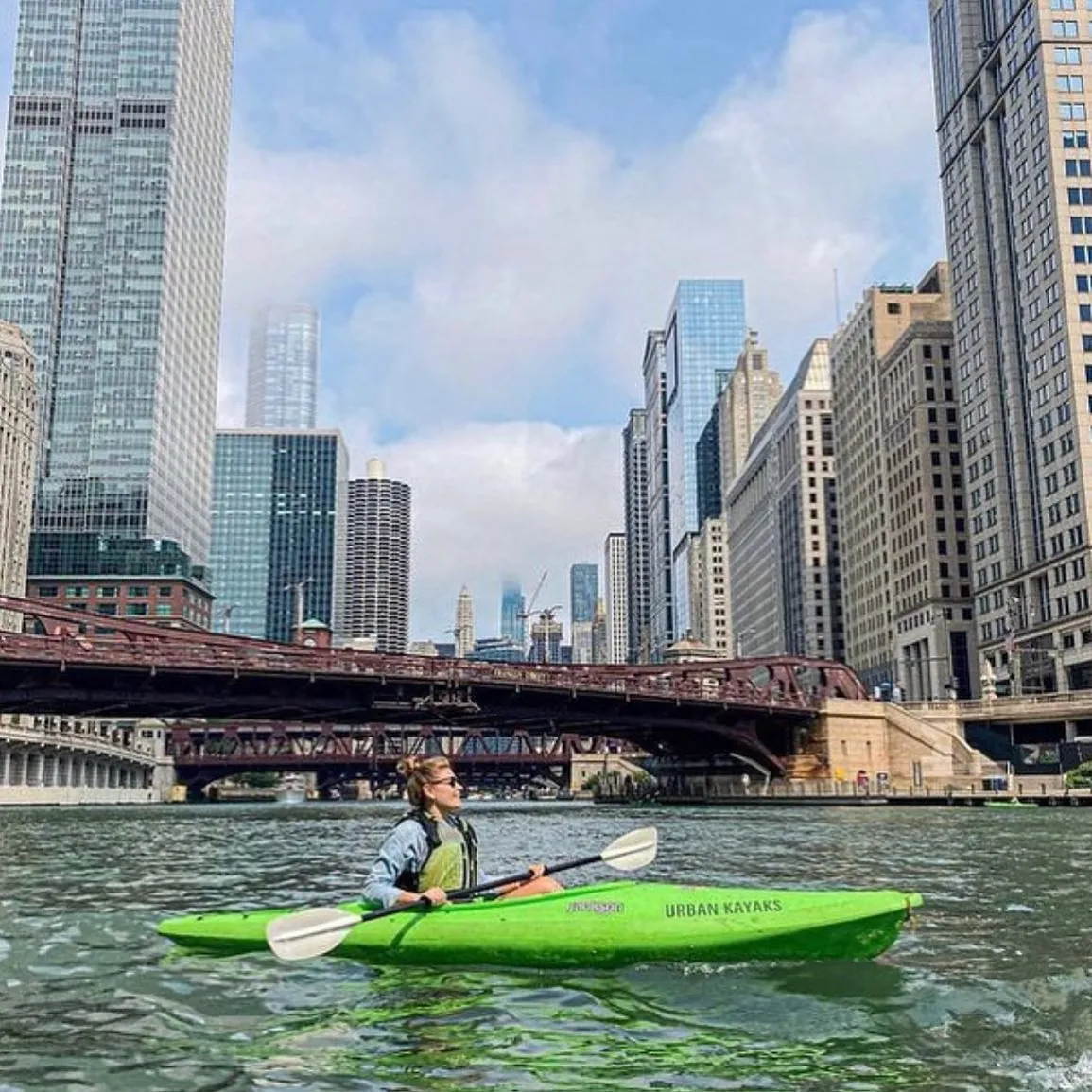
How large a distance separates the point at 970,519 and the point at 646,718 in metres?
54.8

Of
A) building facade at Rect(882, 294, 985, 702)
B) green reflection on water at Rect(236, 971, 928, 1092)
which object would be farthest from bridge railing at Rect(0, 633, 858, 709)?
green reflection on water at Rect(236, 971, 928, 1092)

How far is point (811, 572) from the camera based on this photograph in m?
176

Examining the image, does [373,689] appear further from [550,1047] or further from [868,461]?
[868,461]

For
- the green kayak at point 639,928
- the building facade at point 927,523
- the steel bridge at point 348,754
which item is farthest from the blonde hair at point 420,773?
the building facade at point 927,523

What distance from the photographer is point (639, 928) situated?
1170 cm

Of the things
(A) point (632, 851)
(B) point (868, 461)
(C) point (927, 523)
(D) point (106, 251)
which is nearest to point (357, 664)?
(A) point (632, 851)

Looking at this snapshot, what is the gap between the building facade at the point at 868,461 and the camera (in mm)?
142375

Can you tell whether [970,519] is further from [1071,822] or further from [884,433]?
[1071,822]

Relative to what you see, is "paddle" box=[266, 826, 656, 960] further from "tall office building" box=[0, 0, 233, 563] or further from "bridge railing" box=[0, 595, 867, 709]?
"tall office building" box=[0, 0, 233, 563]

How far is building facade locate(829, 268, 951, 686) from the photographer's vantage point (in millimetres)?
142375

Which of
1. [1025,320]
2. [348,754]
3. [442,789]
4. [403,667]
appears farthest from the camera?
[348,754]

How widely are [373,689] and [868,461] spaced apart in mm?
98687

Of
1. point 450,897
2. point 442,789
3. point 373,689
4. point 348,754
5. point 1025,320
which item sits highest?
point 1025,320

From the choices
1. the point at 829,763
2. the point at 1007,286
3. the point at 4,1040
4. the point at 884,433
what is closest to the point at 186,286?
the point at 884,433
